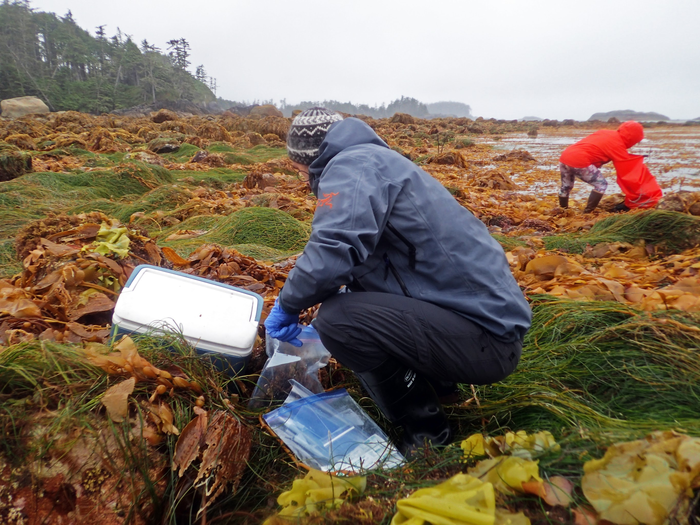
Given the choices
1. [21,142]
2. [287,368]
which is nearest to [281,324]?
[287,368]

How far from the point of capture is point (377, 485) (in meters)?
1.17

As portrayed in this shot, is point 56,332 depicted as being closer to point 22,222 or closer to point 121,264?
point 121,264

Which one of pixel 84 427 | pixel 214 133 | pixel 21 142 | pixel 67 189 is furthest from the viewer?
pixel 214 133

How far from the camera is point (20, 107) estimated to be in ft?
94.7

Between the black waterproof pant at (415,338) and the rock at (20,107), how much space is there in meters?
34.9

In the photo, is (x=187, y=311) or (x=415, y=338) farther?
(x=187, y=311)

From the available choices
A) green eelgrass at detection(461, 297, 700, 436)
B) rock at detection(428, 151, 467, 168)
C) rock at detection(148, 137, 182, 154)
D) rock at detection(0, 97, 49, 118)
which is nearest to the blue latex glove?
green eelgrass at detection(461, 297, 700, 436)

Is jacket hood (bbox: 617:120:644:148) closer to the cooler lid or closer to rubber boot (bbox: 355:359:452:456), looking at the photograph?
rubber boot (bbox: 355:359:452:456)

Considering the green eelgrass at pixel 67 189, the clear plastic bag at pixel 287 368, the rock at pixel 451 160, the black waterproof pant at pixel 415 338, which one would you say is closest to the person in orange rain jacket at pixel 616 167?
the rock at pixel 451 160

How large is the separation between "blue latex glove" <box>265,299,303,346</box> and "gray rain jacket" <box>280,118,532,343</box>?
0.12 meters

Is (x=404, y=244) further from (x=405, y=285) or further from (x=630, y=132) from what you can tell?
(x=630, y=132)

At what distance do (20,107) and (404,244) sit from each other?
3776 centimetres

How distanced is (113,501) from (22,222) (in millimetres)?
5297

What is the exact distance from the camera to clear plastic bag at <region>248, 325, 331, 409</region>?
1.78m
